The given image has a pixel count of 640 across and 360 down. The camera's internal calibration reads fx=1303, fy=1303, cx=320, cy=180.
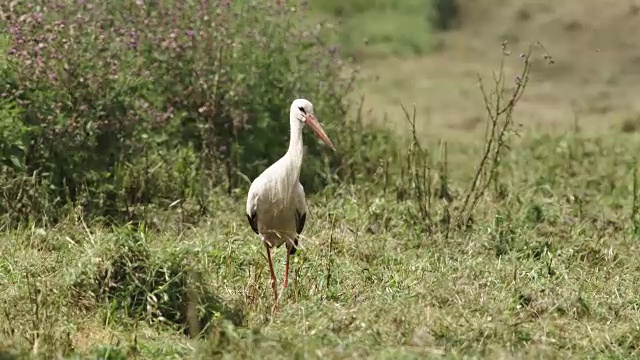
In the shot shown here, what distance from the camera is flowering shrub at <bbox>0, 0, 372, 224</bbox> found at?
915cm

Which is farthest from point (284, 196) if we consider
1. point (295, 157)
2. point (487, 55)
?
point (487, 55)

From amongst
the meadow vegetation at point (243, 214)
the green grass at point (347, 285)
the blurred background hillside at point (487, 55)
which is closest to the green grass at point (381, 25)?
the blurred background hillside at point (487, 55)

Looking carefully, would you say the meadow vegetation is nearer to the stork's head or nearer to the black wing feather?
the black wing feather

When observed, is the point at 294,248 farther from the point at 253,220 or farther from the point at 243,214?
the point at 243,214

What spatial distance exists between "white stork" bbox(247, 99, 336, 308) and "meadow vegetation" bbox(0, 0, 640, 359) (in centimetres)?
19

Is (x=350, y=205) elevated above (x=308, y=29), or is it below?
below

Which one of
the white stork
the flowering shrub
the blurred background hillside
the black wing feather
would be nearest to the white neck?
the white stork

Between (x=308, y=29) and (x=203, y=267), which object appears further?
(x=308, y=29)

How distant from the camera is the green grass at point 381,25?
16641mm

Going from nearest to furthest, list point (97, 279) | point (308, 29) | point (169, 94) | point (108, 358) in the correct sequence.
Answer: point (108, 358) → point (97, 279) → point (169, 94) → point (308, 29)

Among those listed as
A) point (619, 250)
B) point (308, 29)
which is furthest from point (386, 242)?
point (308, 29)

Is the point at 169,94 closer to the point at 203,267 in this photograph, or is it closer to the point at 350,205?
the point at 350,205

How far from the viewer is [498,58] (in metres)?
16.8

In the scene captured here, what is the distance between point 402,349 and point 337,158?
514cm
